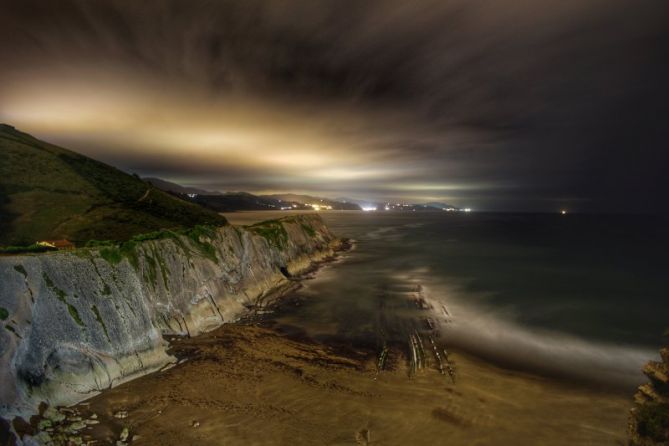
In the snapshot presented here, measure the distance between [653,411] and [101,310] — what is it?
53.9 feet

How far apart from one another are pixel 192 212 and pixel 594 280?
161 feet

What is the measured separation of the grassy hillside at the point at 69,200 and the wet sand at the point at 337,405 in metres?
21.3

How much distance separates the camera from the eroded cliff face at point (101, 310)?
8.73 m

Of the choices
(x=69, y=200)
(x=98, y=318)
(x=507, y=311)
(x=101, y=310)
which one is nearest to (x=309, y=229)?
(x=69, y=200)

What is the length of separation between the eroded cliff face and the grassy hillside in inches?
586

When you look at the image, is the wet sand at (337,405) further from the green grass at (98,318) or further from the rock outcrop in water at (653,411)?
the rock outcrop in water at (653,411)

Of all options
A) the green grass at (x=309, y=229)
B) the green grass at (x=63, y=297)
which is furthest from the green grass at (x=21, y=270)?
the green grass at (x=309, y=229)

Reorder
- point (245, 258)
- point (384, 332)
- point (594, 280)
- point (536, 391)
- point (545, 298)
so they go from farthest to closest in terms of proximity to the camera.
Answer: point (594, 280)
point (545, 298)
point (245, 258)
point (384, 332)
point (536, 391)

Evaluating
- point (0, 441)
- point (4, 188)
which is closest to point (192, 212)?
point (4, 188)

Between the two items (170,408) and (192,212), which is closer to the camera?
(170,408)

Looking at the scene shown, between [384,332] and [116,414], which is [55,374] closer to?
[116,414]

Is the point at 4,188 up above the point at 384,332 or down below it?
above

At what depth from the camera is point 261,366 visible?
1209 centimetres

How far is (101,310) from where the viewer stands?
1131 centimetres
